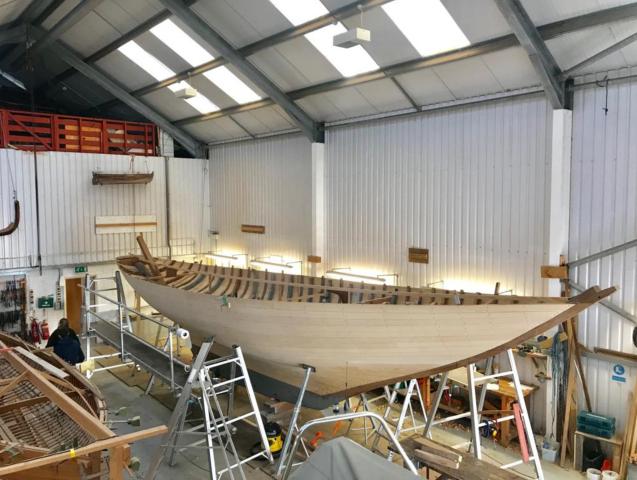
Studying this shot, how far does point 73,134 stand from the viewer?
13.0m

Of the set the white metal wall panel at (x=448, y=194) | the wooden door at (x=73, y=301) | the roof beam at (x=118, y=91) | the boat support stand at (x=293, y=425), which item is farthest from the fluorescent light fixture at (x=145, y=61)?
the boat support stand at (x=293, y=425)

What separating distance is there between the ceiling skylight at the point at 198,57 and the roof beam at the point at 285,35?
0.19 m

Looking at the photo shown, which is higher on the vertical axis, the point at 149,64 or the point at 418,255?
the point at 149,64

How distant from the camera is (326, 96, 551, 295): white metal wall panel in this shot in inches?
298

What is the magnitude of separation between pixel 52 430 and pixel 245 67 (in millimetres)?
7196

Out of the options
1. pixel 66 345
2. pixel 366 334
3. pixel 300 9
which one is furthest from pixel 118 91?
pixel 366 334

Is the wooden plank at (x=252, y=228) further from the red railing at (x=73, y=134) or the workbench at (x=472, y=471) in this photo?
the workbench at (x=472, y=471)

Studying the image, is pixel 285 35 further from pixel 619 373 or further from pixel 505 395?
pixel 619 373

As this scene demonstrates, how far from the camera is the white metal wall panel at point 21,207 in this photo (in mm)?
11438

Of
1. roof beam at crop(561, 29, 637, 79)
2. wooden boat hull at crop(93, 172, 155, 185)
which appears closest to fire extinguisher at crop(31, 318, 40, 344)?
wooden boat hull at crop(93, 172, 155, 185)

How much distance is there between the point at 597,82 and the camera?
672 centimetres

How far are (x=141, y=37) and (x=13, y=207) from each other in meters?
4.99

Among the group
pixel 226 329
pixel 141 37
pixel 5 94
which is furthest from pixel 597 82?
pixel 5 94

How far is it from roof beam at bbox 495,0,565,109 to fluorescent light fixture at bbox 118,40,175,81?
7.82 m
